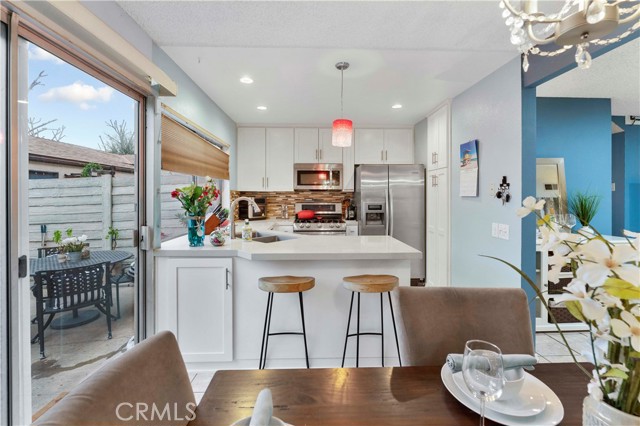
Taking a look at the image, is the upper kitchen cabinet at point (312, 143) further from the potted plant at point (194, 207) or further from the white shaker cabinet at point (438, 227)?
the potted plant at point (194, 207)

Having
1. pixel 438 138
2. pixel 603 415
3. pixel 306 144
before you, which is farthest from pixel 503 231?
pixel 306 144

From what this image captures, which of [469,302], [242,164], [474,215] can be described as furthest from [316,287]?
[242,164]

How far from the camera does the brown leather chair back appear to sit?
21.2 inches

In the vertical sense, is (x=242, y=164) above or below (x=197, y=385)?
above

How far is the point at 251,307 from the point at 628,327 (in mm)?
2102

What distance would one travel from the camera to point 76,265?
5.21ft

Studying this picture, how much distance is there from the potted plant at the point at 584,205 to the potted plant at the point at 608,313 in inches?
126

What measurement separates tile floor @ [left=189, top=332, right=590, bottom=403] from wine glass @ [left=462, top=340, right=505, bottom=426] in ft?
6.26

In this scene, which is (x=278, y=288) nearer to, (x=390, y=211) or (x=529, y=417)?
(x=529, y=417)

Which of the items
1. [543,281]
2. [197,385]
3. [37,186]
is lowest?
[197,385]

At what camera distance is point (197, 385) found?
2.09m

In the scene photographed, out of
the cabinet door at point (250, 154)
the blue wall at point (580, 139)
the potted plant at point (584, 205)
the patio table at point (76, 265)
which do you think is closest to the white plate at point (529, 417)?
the patio table at point (76, 265)

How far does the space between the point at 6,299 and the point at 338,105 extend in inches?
131

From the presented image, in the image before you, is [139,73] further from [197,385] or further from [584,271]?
[584,271]
